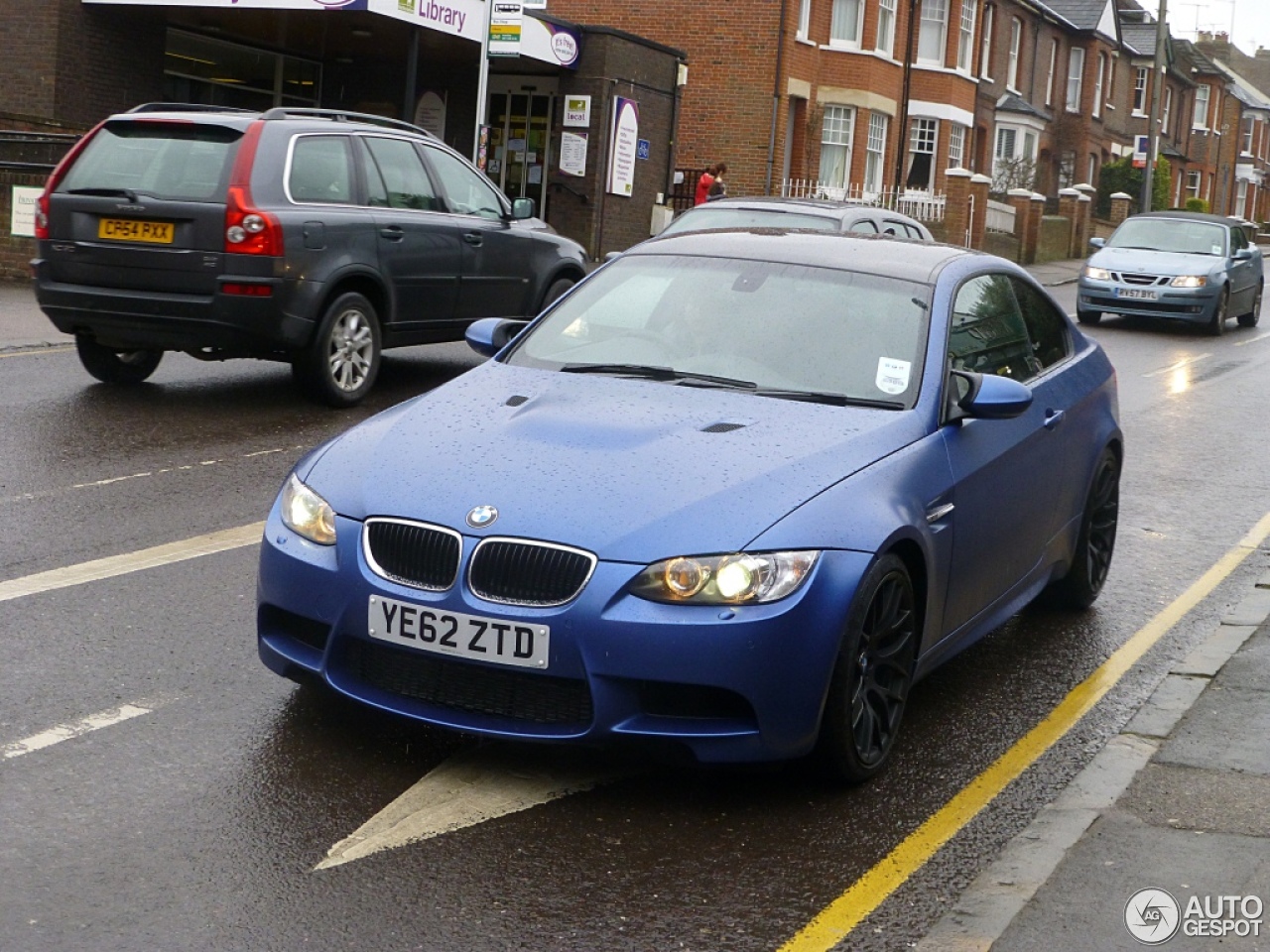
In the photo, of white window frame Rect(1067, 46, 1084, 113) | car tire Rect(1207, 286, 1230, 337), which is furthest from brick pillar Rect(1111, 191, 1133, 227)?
car tire Rect(1207, 286, 1230, 337)

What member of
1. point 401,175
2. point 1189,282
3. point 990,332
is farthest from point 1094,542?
point 1189,282

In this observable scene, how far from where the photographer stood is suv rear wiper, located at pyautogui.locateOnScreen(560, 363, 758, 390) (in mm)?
5680

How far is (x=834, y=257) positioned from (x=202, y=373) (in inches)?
296

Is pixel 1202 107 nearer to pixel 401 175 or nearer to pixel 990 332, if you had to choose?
pixel 401 175

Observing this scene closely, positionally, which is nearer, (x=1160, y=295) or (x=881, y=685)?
(x=881, y=685)

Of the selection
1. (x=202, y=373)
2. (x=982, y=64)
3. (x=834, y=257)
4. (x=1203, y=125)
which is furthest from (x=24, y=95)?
(x=1203, y=125)

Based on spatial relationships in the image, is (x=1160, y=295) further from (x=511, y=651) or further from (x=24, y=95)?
(x=511, y=651)

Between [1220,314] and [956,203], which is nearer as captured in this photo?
[1220,314]

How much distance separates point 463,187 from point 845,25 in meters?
29.1

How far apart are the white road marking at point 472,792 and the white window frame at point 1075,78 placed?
56315 mm

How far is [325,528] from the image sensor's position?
15.9 ft

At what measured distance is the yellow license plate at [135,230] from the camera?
35.0ft

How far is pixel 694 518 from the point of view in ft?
15.1

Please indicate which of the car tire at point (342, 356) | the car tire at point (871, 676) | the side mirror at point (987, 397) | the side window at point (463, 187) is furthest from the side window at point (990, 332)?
the side window at point (463, 187)
